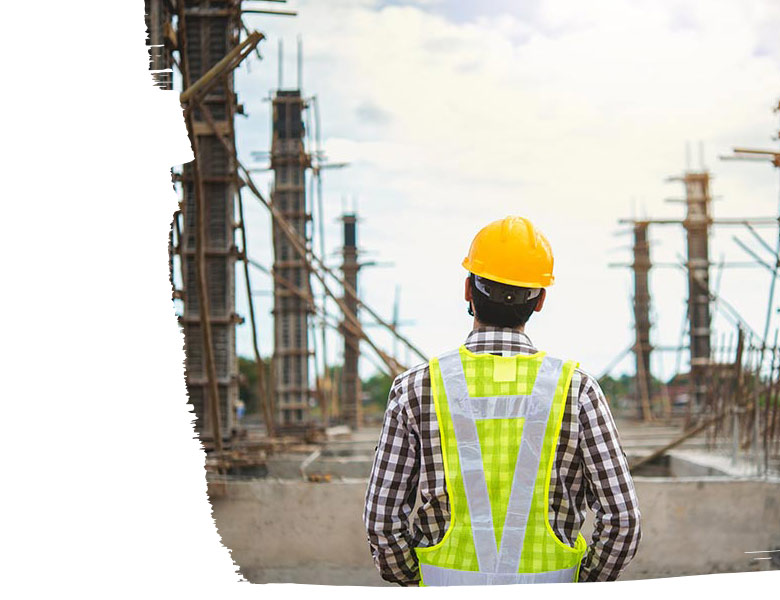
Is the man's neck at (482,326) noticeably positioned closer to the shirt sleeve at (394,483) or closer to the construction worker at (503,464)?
the construction worker at (503,464)

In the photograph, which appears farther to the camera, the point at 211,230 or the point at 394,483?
the point at 211,230

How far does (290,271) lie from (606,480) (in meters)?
13.7

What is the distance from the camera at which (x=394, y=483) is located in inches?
67.7

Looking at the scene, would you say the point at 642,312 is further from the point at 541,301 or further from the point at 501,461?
the point at 501,461

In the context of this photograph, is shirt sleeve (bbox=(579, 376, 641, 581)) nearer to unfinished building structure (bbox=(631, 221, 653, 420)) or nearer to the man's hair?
the man's hair

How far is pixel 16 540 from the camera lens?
1.90 m

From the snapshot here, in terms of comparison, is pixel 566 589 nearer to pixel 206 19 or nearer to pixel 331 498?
pixel 331 498

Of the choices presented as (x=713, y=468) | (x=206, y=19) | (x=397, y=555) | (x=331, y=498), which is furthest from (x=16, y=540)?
(x=713, y=468)

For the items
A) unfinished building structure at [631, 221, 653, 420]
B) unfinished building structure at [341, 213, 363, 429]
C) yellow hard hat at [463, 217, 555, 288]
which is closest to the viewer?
yellow hard hat at [463, 217, 555, 288]

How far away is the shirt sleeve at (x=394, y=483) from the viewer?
1709mm

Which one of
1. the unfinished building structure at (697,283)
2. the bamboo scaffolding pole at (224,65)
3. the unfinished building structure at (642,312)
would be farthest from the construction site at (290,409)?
A: the unfinished building structure at (642,312)

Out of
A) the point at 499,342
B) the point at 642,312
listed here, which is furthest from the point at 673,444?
the point at 642,312

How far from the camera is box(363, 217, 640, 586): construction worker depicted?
1669 millimetres

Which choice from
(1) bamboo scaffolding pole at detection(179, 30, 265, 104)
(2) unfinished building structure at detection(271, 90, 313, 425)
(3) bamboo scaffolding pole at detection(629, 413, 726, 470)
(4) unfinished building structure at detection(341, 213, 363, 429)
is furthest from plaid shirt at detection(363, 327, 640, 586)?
(4) unfinished building structure at detection(341, 213, 363, 429)
